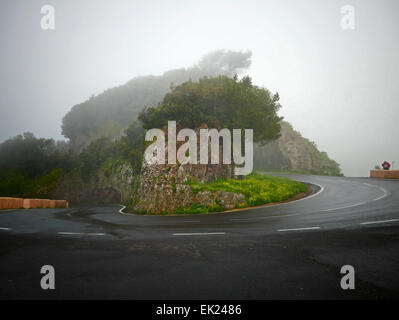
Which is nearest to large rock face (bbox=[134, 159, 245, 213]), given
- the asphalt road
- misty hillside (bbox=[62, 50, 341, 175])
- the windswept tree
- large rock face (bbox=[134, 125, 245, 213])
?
large rock face (bbox=[134, 125, 245, 213])

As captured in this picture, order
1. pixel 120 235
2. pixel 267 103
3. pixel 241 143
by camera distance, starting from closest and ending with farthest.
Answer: pixel 120 235 < pixel 241 143 < pixel 267 103

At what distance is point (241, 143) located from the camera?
71.8 ft

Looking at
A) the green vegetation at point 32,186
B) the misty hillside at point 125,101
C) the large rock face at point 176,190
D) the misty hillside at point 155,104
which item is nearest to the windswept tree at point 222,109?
the large rock face at point 176,190

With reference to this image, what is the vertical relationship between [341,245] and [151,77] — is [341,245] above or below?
below

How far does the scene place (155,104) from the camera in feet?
201

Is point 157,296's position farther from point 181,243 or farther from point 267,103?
point 267,103

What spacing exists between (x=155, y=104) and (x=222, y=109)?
42.5 meters

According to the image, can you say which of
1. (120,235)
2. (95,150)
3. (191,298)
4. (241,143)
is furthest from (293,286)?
(95,150)

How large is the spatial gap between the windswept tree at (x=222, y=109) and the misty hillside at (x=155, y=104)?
28.2 metres

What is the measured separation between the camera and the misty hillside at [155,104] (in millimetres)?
50094

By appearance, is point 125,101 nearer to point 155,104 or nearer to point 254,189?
point 155,104

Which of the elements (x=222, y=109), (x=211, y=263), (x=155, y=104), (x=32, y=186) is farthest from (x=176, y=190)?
(x=155, y=104)

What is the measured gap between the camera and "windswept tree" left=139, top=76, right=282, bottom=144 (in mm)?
21125
